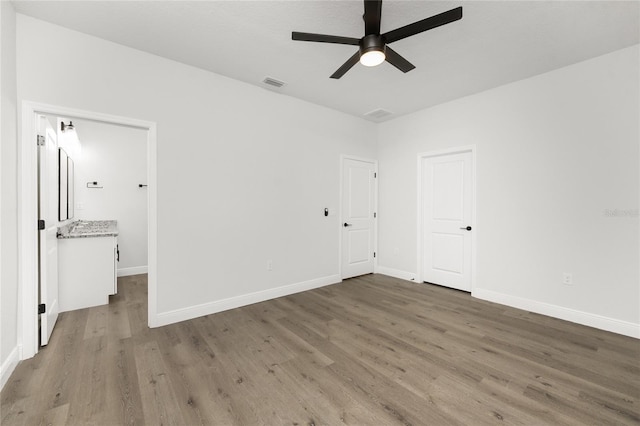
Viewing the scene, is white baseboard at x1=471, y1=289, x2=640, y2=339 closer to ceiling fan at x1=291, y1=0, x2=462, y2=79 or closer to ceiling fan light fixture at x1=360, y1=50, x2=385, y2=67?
ceiling fan at x1=291, y1=0, x2=462, y2=79

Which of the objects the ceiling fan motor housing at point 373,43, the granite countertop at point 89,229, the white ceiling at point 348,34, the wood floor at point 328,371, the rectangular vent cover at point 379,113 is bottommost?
the wood floor at point 328,371

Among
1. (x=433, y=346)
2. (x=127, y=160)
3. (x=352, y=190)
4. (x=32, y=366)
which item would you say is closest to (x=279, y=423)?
(x=433, y=346)

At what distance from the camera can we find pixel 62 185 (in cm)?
353

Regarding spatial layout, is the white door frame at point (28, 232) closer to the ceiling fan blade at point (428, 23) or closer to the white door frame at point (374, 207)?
the ceiling fan blade at point (428, 23)

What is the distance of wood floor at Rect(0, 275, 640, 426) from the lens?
5.68 feet

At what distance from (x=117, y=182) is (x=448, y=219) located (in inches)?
234

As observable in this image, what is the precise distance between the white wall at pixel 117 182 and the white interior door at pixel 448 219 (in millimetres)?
5123

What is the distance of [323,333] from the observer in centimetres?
282

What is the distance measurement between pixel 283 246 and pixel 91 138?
4.12m

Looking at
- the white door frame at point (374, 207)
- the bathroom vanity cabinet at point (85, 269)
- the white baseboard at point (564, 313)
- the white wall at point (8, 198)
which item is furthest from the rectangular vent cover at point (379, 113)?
the bathroom vanity cabinet at point (85, 269)

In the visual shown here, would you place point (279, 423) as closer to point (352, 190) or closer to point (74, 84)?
point (74, 84)

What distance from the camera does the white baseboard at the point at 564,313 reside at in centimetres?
281

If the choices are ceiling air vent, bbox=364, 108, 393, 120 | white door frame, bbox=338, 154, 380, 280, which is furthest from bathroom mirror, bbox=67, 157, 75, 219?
ceiling air vent, bbox=364, 108, 393, 120

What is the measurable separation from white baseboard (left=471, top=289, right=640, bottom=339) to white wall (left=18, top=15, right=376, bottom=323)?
2.40 metres
